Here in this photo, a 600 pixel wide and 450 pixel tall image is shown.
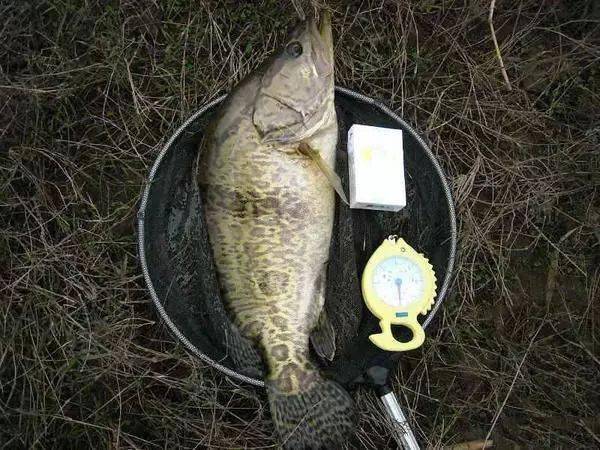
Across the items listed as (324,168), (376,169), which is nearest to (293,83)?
(324,168)

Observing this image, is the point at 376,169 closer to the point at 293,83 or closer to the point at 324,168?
the point at 324,168

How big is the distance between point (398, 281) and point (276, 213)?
0.55 m

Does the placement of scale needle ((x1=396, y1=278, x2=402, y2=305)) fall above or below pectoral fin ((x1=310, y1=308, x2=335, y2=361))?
above

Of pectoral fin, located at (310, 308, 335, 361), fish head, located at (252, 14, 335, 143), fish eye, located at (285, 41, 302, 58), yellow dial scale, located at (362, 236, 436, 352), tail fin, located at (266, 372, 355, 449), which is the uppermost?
fish eye, located at (285, 41, 302, 58)

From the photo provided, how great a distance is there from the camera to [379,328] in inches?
86.0

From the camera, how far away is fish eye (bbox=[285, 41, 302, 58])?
205 centimetres

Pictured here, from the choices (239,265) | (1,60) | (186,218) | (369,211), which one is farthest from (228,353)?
(1,60)

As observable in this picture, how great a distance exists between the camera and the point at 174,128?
2473mm

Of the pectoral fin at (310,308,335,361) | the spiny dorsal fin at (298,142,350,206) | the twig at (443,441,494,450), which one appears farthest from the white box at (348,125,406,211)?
the twig at (443,441,494,450)

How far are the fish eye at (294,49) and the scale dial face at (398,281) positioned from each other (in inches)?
33.8

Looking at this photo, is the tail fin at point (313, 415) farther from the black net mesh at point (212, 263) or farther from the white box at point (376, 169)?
the white box at point (376, 169)

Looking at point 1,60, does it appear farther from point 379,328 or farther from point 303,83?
point 379,328

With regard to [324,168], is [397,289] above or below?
below

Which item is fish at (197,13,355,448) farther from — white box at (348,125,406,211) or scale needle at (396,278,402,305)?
scale needle at (396,278,402,305)
